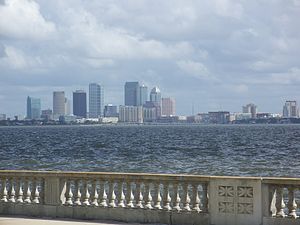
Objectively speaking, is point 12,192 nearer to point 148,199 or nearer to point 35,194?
point 35,194

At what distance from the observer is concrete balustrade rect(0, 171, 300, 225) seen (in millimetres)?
11156

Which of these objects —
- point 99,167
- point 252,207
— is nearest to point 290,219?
point 252,207

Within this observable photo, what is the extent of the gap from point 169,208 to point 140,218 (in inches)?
24.7

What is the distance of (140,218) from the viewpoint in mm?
12039

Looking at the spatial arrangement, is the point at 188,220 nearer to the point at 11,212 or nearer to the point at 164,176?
the point at 164,176

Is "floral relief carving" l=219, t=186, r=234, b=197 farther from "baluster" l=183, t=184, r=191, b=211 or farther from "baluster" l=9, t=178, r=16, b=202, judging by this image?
"baluster" l=9, t=178, r=16, b=202

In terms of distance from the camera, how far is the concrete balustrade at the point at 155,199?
1116cm

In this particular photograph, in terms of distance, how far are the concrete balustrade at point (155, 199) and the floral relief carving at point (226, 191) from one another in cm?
2

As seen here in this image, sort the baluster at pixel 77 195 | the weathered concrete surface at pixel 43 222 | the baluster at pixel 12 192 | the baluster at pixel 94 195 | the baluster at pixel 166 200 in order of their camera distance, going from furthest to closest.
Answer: the baluster at pixel 12 192 < the baluster at pixel 77 195 < the baluster at pixel 94 195 < the baluster at pixel 166 200 < the weathered concrete surface at pixel 43 222

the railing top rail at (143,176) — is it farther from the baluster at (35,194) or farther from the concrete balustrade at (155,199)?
the baluster at (35,194)

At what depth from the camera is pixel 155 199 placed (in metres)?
12.1

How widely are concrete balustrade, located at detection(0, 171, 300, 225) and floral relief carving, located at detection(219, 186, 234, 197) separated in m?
0.02

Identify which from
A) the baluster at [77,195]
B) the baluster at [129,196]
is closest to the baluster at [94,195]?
the baluster at [77,195]

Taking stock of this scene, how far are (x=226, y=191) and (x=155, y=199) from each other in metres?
1.57
